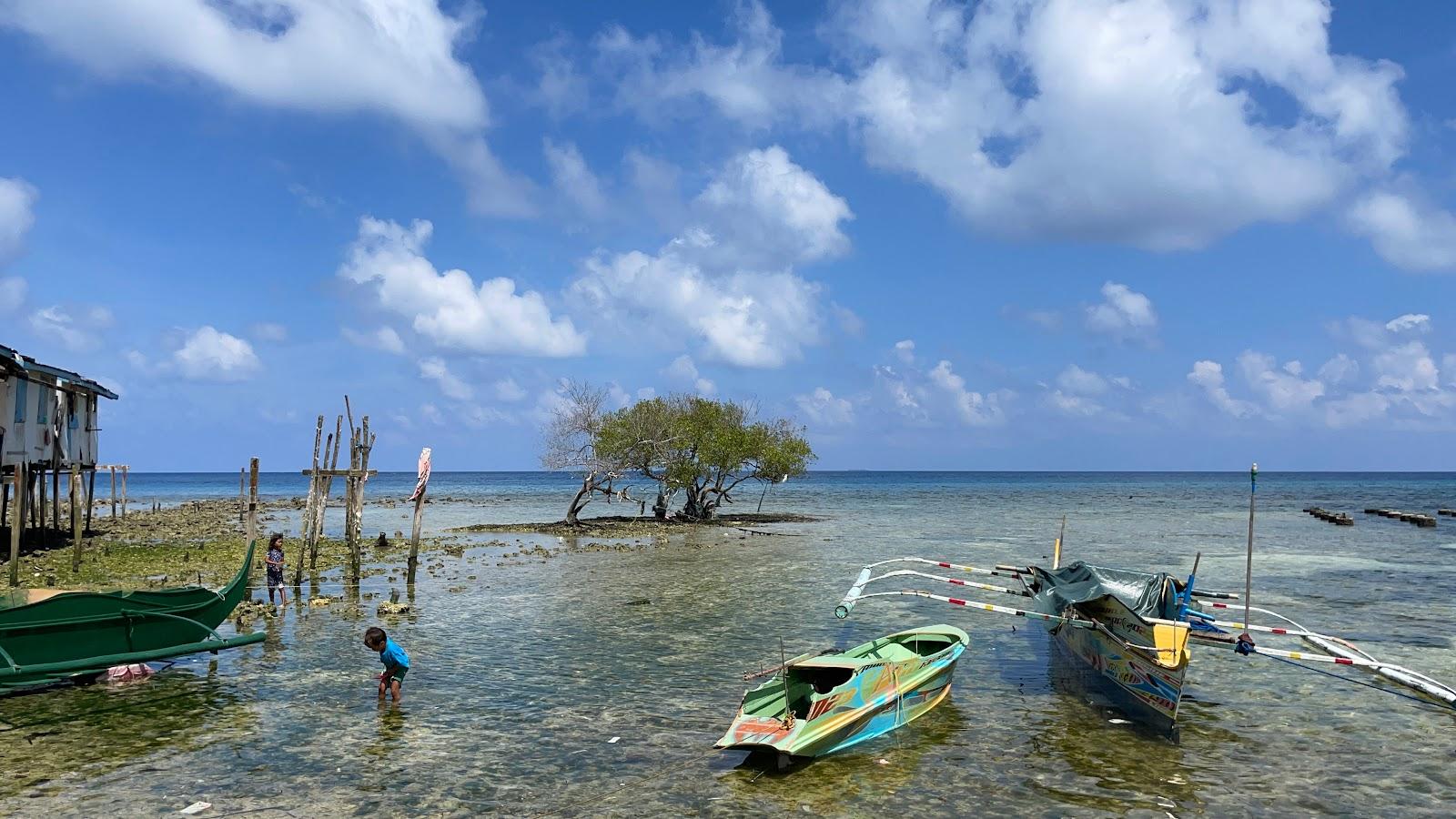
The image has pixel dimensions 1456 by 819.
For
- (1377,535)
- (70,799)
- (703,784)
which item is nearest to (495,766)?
(703,784)

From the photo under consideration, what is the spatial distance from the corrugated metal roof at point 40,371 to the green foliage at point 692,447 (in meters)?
22.8

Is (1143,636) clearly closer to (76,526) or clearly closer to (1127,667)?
(1127,667)

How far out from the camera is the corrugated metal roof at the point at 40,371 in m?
25.9

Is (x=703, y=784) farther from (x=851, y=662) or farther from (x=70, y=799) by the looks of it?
(x=70, y=799)

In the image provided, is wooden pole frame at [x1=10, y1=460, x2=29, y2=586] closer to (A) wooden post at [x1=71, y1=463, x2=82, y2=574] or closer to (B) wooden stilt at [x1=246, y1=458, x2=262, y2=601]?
(A) wooden post at [x1=71, y1=463, x2=82, y2=574]

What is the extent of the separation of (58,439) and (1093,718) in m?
37.0

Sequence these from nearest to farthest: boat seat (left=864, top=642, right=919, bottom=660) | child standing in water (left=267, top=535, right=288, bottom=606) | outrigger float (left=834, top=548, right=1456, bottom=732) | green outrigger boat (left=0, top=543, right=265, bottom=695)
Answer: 1. outrigger float (left=834, top=548, right=1456, bottom=732)
2. green outrigger boat (left=0, top=543, right=265, bottom=695)
3. boat seat (left=864, top=642, right=919, bottom=660)
4. child standing in water (left=267, top=535, right=288, bottom=606)

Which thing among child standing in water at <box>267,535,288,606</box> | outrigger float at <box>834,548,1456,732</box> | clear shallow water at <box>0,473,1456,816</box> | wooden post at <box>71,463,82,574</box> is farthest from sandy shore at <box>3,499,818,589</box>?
outrigger float at <box>834,548,1456,732</box>

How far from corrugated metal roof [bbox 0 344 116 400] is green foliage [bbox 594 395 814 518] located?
22796mm

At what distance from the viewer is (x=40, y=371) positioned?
3003cm

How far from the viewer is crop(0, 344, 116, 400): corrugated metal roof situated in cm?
2595

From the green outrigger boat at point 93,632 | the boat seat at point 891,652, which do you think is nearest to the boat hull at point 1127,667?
the boat seat at point 891,652

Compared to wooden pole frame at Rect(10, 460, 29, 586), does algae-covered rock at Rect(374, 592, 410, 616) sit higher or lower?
lower

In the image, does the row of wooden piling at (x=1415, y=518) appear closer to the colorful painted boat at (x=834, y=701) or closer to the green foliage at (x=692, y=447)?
the green foliage at (x=692, y=447)
